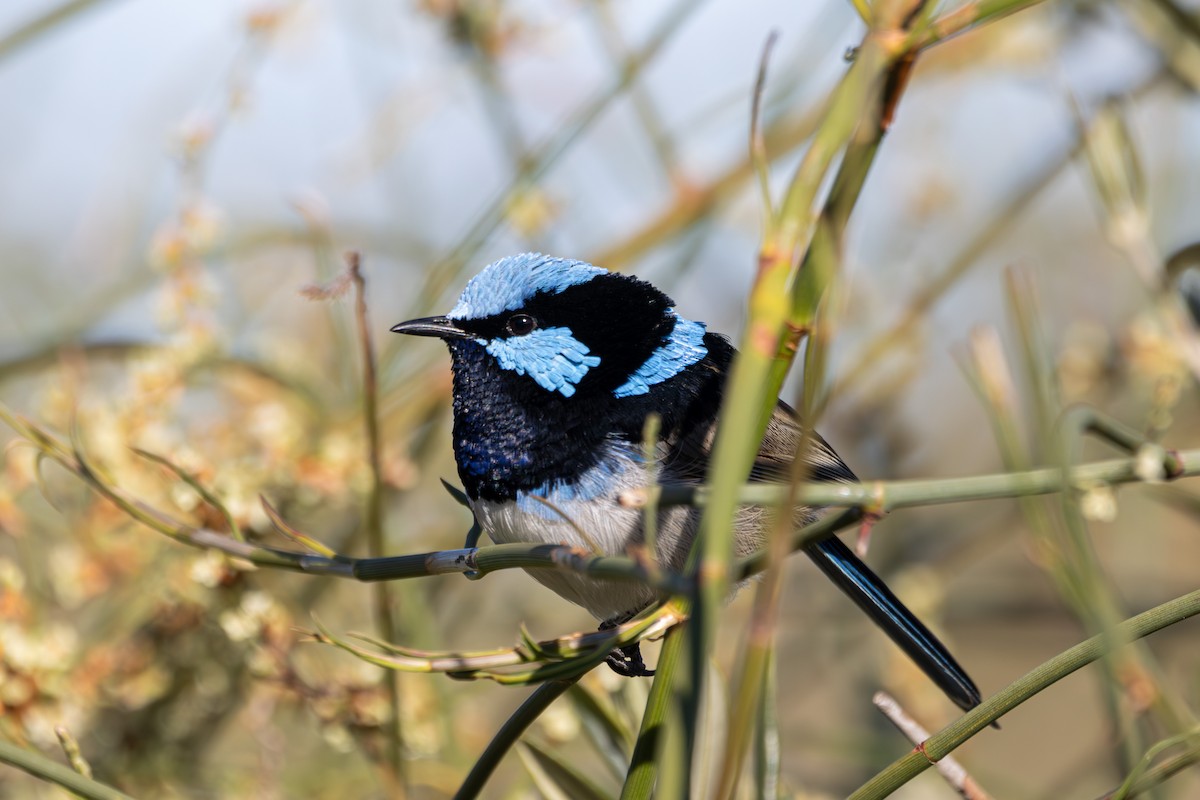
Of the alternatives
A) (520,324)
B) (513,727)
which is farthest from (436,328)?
(513,727)

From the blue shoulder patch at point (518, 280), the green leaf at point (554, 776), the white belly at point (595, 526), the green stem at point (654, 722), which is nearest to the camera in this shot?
the green stem at point (654, 722)

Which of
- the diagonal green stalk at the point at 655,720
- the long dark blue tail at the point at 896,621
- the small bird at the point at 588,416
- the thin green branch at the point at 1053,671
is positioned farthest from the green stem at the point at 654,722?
the long dark blue tail at the point at 896,621

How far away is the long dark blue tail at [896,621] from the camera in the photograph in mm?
1884

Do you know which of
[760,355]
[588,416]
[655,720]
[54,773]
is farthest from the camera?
[588,416]

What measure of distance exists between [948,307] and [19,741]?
11.2 feet

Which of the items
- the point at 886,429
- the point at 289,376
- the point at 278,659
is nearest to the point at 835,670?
the point at 886,429

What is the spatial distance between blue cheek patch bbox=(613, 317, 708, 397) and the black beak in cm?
29

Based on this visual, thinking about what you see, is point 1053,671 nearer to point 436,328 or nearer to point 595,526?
point 595,526

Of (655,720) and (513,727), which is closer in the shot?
(655,720)

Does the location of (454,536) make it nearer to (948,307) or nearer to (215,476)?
(215,476)

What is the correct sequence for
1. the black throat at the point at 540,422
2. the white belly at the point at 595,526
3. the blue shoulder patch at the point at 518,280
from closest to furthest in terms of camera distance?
the white belly at the point at 595,526 → the black throat at the point at 540,422 → the blue shoulder patch at the point at 518,280

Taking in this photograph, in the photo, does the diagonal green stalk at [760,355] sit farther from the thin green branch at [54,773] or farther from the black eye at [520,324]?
the black eye at [520,324]

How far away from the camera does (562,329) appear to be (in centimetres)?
194

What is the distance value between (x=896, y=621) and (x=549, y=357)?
75cm
